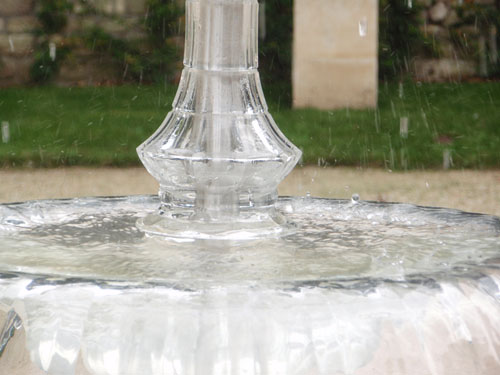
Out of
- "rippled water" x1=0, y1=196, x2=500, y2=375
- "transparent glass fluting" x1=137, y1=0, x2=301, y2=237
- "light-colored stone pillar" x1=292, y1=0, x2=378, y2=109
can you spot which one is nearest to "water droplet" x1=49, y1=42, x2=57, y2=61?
"light-colored stone pillar" x1=292, y1=0, x2=378, y2=109

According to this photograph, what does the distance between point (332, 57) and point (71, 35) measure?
2.37m

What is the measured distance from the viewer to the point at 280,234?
65.1 inches

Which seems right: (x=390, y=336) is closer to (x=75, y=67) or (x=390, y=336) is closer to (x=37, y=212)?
(x=37, y=212)

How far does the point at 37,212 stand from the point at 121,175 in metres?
3.94

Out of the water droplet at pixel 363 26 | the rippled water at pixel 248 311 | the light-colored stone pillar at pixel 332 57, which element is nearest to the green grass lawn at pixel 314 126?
the light-colored stone pillar at pixel 332 57

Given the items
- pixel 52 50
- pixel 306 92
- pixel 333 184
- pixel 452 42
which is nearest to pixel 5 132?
pixel 52 50

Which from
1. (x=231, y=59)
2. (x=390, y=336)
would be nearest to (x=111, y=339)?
(x=390, y=336)

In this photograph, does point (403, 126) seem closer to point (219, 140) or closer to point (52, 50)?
point (52, 50)

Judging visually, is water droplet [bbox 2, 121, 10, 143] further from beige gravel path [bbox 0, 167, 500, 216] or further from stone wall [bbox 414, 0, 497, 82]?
stone wall [bbox 414, 0, 497, 82]

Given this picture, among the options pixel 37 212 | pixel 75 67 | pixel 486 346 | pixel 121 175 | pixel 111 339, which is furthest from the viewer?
pixel 75 67

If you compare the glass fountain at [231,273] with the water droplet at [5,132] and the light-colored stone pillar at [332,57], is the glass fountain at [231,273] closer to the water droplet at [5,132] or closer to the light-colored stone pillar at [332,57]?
the water droplet at [5,132]

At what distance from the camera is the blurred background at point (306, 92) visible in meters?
5.82

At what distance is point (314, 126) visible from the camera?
7.34m

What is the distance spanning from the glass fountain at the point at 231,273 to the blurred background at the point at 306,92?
3.41 meters
